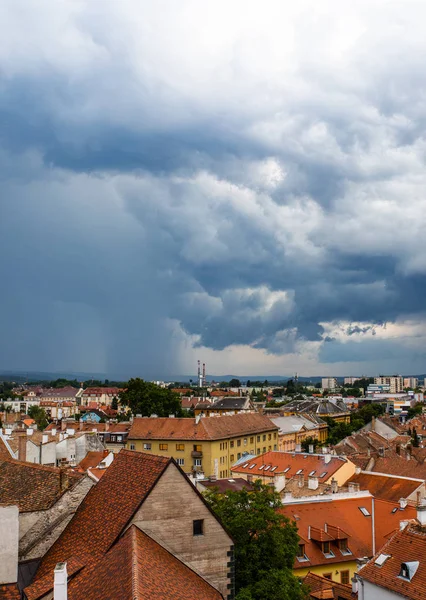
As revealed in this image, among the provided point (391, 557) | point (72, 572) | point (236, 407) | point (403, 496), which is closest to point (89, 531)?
point (72, 572)

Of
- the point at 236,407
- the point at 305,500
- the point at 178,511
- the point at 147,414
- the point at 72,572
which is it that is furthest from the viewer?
the point at 236,407

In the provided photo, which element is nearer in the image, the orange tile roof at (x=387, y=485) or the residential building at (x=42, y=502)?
the residential building at (x=42, y=502)

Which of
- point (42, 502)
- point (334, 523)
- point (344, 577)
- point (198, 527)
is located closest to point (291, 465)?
point (334, 523)

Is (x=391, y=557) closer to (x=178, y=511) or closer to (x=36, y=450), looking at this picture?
(x=178, y=511)

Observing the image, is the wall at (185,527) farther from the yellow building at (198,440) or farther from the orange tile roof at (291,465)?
the yellow building at (198,440)

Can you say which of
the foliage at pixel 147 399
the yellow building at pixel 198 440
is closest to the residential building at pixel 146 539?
the yellow building at pixel 198 440
